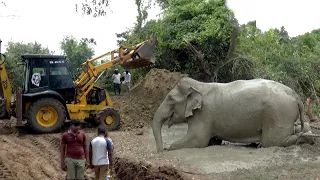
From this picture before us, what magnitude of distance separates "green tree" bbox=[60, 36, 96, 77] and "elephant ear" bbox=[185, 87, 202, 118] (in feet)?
82.8

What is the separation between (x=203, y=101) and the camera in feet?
38.9

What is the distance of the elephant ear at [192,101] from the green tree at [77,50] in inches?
993

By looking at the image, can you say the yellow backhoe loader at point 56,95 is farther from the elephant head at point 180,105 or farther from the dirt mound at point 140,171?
the dirt mound at point 140,171

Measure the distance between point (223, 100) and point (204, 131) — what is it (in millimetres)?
883

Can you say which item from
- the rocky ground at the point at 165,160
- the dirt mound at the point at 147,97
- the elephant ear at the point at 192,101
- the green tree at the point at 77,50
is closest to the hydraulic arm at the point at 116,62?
the rocky ground at the point at 165,160

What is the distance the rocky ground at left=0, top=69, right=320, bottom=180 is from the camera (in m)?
8.67

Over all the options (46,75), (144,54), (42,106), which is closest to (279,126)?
(144,54)

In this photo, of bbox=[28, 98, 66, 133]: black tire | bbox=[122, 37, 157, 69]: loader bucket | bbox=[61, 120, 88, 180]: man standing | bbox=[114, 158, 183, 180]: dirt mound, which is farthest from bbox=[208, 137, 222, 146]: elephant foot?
bbox=[28, 98, 66, 133]: black tire

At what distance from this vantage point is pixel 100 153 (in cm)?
852

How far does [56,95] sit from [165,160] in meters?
7.37

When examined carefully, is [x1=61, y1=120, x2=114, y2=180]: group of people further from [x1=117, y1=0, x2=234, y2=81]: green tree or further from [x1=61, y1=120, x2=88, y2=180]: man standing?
[x1=117, y1=0, x2=234, y2=81]: green tree

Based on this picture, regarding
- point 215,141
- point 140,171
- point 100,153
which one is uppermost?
point 100,153

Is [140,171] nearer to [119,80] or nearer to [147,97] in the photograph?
Result: [147,97]

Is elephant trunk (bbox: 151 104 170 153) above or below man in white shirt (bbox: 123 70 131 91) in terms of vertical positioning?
below
